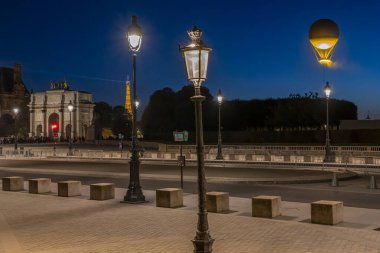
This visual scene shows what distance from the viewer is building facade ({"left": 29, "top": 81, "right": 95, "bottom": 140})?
134 m

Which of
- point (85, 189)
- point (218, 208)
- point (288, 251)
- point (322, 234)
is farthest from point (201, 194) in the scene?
point (85, 189)

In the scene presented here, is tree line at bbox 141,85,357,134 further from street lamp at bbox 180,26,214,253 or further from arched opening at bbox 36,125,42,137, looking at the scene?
Result: street lamp at bbox 180,26,214,253

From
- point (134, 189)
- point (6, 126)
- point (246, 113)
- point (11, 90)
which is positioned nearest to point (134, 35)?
point (134, 189)

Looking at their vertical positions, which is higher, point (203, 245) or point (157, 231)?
point (203, 245)

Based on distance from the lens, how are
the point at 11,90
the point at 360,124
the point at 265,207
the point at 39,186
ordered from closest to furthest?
the point at 265,207 < the point at 39,186 < the point at 360,124 < the point at 11,90

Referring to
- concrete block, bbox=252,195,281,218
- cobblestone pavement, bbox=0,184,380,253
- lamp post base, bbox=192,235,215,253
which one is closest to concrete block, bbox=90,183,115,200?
cobblestone pavement, bbox=0,184,380,253

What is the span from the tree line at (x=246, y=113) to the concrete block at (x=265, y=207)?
60308mm

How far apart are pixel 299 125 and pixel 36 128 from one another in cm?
7872

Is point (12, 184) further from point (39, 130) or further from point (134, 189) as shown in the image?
point (39, 130)

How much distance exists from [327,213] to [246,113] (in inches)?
3251

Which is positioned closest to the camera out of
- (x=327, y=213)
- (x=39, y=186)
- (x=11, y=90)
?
(x=327, y=213)

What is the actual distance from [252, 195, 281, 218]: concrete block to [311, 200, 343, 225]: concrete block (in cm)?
132

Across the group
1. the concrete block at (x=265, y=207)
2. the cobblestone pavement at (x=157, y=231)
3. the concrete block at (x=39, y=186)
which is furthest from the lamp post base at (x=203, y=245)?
the concrete block at (x=39, y=186)

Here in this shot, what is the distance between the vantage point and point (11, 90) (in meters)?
182
